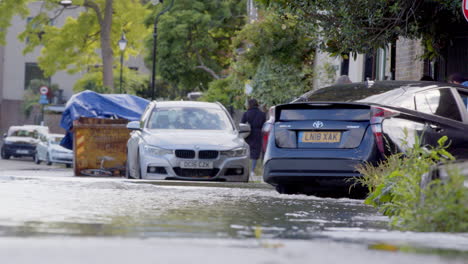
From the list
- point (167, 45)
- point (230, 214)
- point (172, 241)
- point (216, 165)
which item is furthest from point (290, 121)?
point (167, 45)

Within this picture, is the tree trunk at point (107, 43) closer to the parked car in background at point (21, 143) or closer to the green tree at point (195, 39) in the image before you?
the parked car in background at point (21, 143)

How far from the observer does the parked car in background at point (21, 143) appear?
146ft

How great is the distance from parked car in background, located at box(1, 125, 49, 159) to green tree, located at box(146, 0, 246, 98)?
10.2 meters

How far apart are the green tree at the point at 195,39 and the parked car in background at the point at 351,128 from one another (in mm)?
40888

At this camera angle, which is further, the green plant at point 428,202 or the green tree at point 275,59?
the green tree at point 275,59

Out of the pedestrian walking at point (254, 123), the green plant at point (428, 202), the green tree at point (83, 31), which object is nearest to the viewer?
the green plant at point (428, 202)

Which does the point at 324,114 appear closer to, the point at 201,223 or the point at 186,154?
the point at 201,223

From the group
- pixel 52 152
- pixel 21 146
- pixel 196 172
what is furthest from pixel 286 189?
pixel 21 146

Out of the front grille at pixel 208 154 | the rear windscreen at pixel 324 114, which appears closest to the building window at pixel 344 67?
the front grille at pixel 208 154

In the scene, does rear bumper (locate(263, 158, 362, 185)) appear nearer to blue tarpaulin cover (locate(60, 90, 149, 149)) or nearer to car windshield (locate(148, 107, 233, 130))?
car windshield (locate(148, 107, 233, 130))

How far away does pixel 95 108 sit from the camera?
25.0 meters

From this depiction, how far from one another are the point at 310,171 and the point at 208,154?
15.0 ft

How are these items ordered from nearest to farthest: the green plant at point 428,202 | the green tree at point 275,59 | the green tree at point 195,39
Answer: the green plant at point 428,202 < the green tree at point 275,59 < the green tree at point 195,39

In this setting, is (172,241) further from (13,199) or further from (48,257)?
(13,199)
